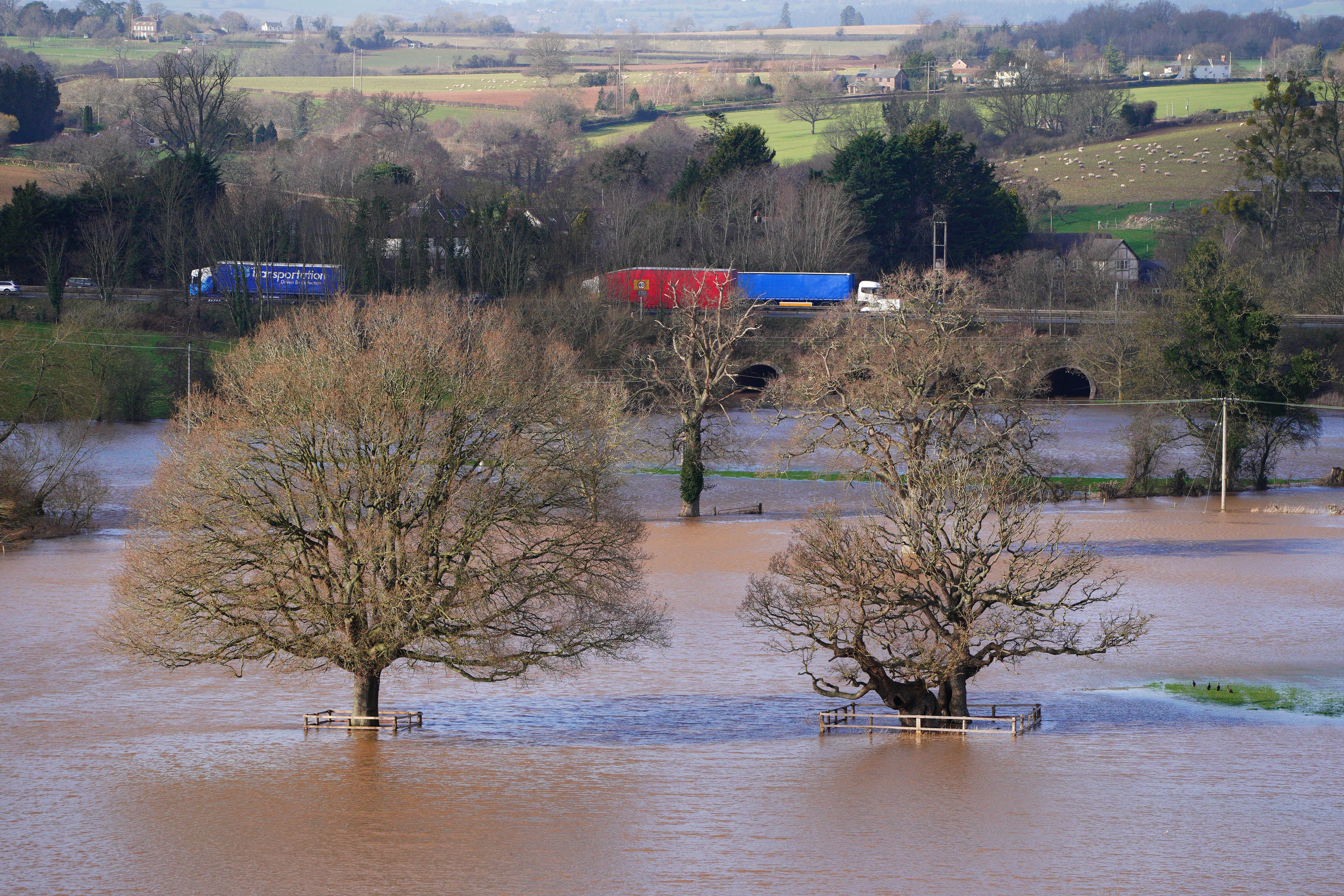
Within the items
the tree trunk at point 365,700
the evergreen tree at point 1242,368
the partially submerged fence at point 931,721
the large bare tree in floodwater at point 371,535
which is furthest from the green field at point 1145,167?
the tree trunk at point 365,700

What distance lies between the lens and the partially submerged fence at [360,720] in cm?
2941

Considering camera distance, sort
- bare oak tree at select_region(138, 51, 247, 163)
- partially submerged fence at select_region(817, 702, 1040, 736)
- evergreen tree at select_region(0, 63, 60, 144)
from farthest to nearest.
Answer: evergreen tree at select_region(0, 63, 60, 144), bare oak tree at select_region(138, 51, 247, 163), partially submerged fence at select_region(817, 702, 1040, 736)

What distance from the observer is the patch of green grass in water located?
3106 cm

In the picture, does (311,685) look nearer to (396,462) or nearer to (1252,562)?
(396,462)

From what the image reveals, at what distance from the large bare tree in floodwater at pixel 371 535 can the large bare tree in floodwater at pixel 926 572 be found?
13.8 feet

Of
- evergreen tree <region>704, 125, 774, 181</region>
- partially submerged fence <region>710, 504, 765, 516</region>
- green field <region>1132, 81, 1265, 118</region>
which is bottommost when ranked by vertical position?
partially submerged fence <region>710, 504, 765, 516</region>

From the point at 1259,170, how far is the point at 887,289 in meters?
35.7

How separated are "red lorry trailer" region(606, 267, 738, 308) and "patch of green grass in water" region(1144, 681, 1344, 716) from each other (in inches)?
2270

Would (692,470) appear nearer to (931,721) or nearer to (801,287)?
(931,721)

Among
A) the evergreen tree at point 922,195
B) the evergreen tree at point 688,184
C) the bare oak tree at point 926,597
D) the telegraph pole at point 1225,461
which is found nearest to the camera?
the bare oak tree at point 926,597

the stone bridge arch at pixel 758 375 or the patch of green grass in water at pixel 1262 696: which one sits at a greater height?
the stone bridge arch at pixel 758 375

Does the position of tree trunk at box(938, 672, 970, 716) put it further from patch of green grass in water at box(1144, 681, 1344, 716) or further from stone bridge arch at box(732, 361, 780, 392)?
stone bridge arch at box(732, 361, 780, 392)

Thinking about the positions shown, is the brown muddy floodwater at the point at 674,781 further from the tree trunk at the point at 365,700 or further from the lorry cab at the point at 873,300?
the lorry cab at the point at 873,300

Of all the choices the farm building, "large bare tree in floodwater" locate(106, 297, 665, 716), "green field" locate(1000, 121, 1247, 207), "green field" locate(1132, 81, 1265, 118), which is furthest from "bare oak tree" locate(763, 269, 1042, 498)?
"green field" locate(1132, 81, 1265, 118)
